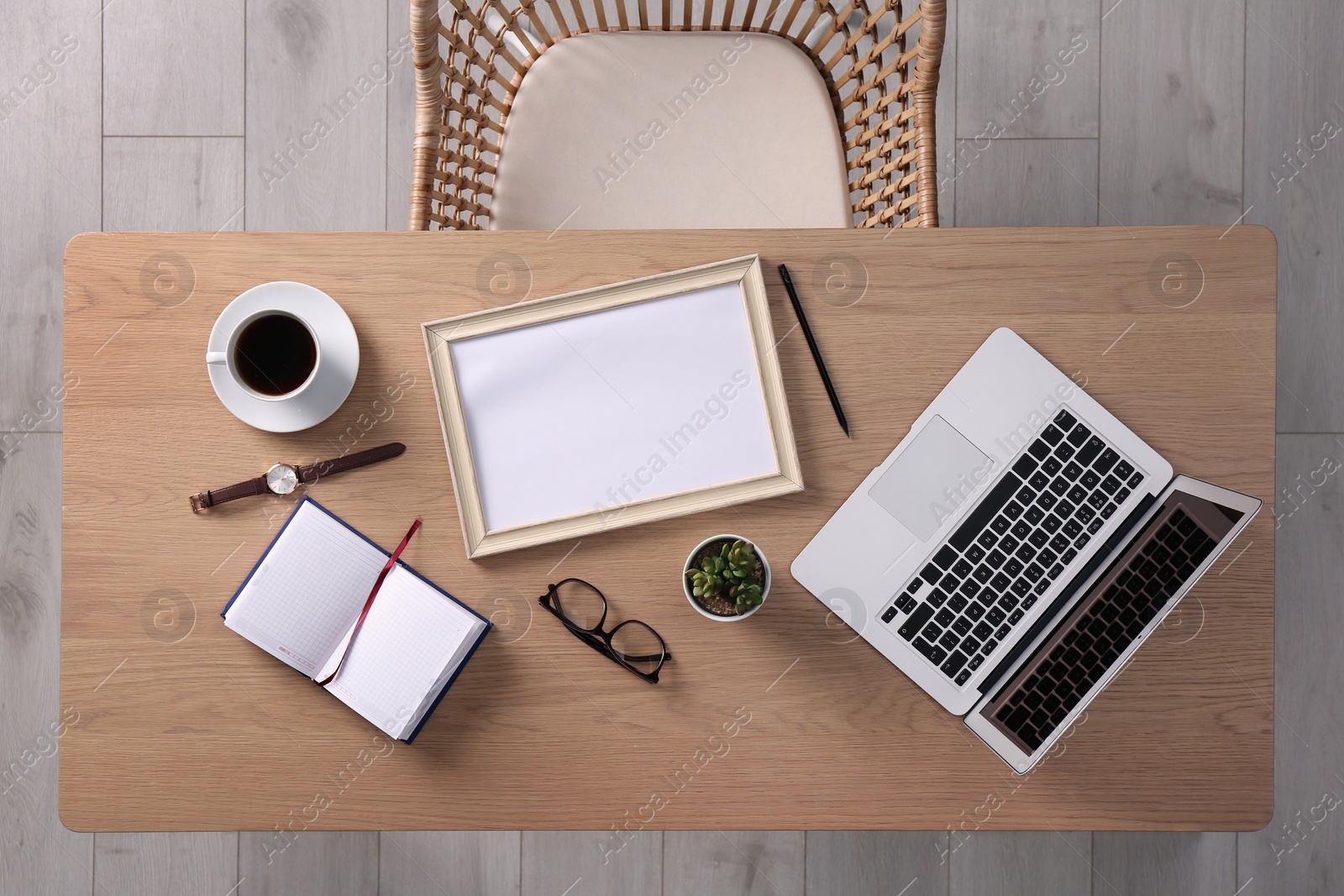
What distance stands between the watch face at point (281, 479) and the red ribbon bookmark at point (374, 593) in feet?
0.42

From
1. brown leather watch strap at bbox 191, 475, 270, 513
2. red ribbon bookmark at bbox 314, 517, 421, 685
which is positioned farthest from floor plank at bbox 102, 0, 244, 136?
red ribbon bookmark at bbox 314, 517, 421, 685

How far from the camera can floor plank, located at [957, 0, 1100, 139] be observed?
4.79 ft

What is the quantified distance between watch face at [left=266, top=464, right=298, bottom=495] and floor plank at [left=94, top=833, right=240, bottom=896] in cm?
96

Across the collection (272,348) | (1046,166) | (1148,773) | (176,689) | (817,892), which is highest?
(272,348)

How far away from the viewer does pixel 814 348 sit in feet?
2.76

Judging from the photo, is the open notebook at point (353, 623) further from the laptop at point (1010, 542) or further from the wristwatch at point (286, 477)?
the laptop at point (1010, 542)

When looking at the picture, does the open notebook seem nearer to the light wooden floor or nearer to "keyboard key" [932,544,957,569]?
"keyboard key" [932,544,957,569]

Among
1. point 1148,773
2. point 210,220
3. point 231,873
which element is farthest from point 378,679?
point 210,220

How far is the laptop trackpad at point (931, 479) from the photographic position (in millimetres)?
836

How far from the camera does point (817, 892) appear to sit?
1.42m

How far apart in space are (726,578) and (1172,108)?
52.4 inches

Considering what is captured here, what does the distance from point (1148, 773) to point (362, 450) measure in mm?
892

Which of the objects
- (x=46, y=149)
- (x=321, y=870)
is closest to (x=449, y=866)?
(x=321, y=870)

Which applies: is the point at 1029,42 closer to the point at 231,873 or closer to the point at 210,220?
the point at 210,220
